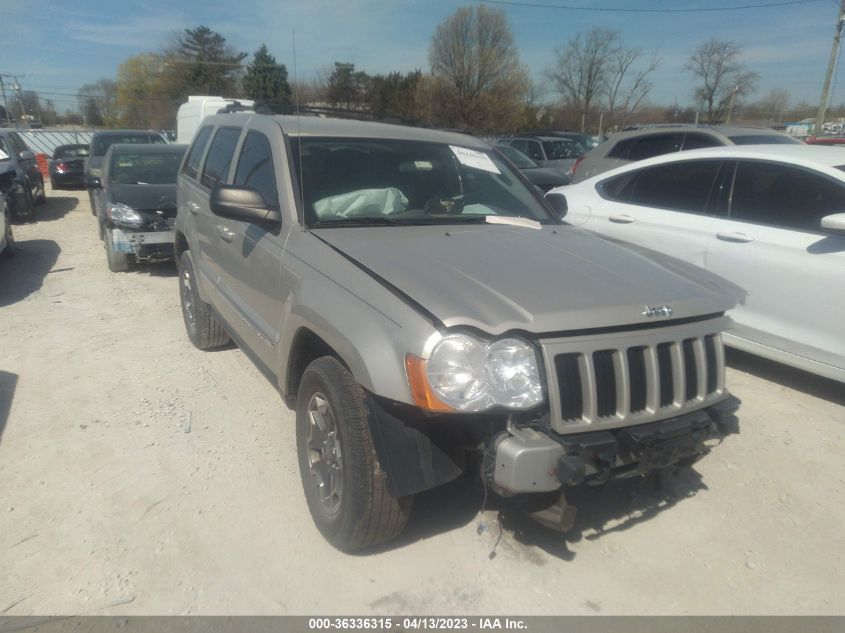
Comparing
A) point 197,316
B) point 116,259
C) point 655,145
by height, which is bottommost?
point 116,259

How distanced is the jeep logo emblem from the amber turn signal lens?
0.89 meters

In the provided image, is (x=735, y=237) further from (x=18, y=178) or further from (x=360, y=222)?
(x=18, y=178)

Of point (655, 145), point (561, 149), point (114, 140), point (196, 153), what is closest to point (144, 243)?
point (196, 153)

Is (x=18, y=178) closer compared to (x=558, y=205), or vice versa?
(x=558, y=205)

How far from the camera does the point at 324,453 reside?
283cm

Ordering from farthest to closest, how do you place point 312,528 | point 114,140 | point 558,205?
point 114,140 < point 558,205 < point 312,528

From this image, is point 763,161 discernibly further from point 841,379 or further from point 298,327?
point 298,327

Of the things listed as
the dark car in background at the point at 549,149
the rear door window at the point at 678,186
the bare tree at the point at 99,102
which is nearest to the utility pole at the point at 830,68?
the dark car in background at the point at 549,149

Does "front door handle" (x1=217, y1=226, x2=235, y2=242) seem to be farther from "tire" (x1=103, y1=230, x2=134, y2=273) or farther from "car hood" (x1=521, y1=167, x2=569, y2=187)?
"car hood" (x1=521, y1=167, x2=569, y2=187)

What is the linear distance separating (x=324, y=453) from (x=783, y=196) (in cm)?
385

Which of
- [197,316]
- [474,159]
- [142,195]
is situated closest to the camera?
[474,159]
